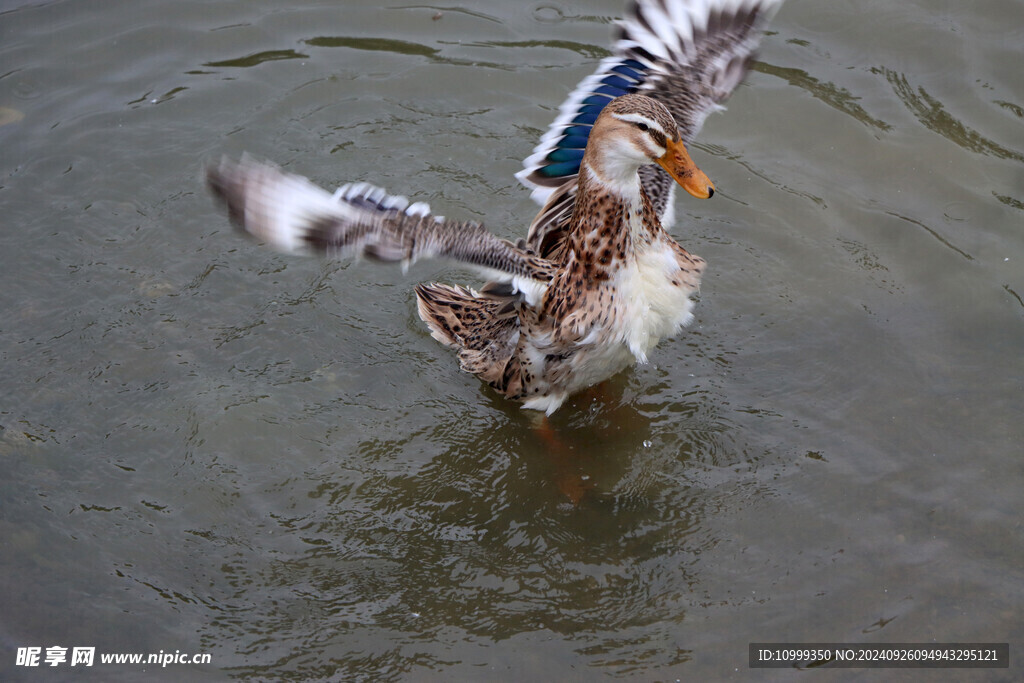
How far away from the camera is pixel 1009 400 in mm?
4680

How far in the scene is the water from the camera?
3.95 meters

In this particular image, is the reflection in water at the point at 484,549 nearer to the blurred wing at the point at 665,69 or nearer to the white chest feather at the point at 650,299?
the white chest feather at the point at 650,299

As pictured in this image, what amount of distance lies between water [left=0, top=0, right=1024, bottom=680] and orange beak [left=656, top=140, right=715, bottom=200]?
1.37 m

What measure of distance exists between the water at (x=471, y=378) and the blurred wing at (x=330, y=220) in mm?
1416

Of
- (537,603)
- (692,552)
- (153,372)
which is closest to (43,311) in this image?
(153,372)

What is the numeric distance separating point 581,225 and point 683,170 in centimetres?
53

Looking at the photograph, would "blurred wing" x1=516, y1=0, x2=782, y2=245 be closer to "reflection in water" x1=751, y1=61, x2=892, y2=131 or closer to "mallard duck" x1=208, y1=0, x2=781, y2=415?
"mallard duck" x1=208, y1=0, x2=781, y2=415

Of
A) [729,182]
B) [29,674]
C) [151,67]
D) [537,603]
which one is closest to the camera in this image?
[29,674]

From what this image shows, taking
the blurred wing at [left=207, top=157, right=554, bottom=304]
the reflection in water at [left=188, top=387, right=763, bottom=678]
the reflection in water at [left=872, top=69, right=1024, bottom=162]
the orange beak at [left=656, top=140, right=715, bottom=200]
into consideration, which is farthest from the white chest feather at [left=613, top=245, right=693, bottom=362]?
the reflection in water at [left=872, top=69, right=1024, bottom=162]

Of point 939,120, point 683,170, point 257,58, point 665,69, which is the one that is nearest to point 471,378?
point 683,170

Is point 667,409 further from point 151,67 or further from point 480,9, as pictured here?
point 151,67

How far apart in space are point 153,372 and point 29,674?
5.84 feet

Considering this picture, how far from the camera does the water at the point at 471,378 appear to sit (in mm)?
3945

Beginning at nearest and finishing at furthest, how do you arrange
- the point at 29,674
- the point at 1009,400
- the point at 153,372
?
the point at 29,674, the point at 1009,400, the point at 153,372
